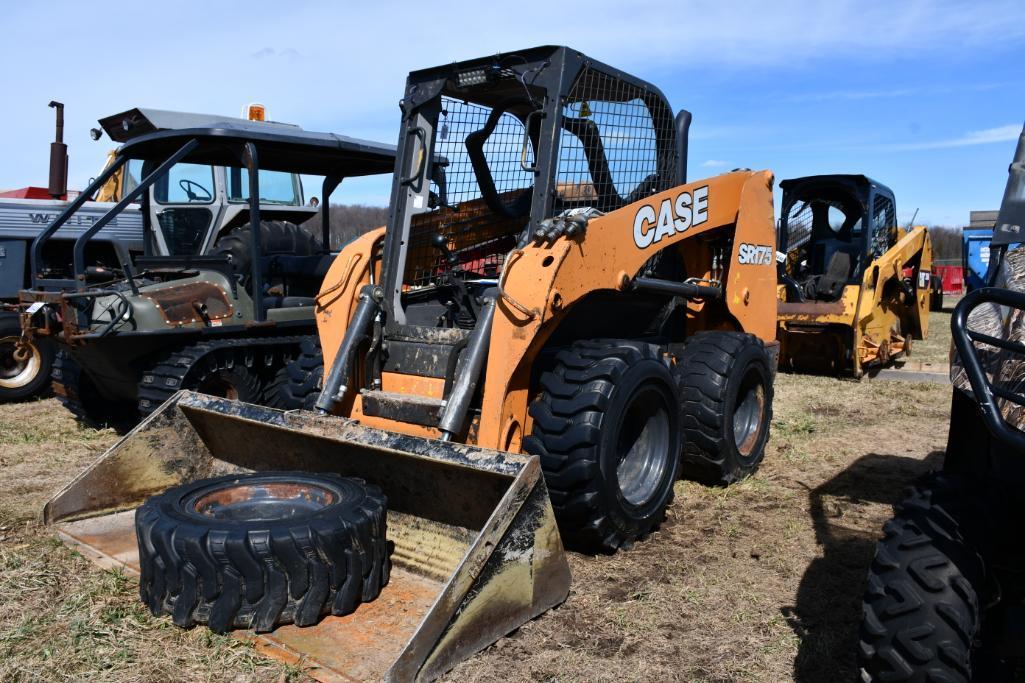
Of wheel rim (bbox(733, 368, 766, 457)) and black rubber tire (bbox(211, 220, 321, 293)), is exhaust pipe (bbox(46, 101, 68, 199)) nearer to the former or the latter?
black rubber tire (bbox(211, 220, 321, 293))

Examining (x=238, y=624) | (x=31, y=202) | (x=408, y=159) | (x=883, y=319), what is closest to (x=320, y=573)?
(x=238, y=624)

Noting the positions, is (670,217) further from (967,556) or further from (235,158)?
(235,158)

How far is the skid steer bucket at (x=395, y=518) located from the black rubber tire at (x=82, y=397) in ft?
9.05

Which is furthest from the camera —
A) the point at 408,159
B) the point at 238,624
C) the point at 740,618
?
the point at 408,159

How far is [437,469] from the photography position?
3.55 m

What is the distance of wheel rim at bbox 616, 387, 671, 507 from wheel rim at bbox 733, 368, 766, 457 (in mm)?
1202

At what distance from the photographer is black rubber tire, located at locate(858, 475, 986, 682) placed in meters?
2.18

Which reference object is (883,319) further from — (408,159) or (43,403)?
(43,403)

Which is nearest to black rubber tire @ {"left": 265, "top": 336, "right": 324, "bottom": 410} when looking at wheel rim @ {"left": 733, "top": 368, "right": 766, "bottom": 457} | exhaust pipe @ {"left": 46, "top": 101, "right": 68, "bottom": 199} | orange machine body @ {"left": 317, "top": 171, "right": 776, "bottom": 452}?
orange machine body @ {"left": 317, "top": 171, "right": 776, "bottom": 452}

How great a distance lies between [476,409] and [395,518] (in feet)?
2.04

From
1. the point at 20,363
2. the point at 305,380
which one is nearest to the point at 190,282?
the point at 305,380

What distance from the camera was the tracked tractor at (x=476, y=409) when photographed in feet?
10.1

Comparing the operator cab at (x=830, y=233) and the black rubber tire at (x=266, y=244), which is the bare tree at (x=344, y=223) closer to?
the black rubber tire at (x=266, y=244)

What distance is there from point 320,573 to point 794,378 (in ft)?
25.1
